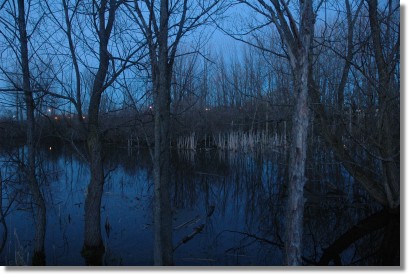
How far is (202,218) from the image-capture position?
672 centimetres

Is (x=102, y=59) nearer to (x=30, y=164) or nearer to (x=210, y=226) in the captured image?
(x=30, y=164)

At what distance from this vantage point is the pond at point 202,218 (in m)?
5.02

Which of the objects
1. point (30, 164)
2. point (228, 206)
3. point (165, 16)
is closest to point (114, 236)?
point (30, 164)

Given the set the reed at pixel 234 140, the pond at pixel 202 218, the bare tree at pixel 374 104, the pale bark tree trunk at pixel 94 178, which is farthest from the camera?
the reed at pixel 234 140

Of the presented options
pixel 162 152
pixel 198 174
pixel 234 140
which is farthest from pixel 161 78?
pixel 234 140

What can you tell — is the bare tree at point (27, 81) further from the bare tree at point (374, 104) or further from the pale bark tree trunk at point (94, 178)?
the bare tree at point (374, 104)

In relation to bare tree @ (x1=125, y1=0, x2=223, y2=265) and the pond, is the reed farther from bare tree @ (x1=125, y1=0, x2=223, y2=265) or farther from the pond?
bare tree @ (x1=125, y1=0, x2=223, y2=265)

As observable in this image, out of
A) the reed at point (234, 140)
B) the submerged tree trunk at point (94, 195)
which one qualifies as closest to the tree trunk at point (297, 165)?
the submerged tree trunk at point (94, 195)

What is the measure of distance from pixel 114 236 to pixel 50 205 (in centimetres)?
235

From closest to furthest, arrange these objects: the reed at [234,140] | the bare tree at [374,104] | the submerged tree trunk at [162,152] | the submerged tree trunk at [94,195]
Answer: the submerged tree trunk at [162,152], the submerged tree trunk at [94,195], the bare tree at [374,104], the reed at [234,140]

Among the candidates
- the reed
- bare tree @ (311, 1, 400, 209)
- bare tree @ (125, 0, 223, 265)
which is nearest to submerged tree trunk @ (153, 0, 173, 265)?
bare tree @ (125, 0, 223, 265)

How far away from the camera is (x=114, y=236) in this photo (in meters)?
5.70

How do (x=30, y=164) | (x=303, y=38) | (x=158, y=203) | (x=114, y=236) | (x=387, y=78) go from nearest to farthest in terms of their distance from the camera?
(x=303, y=38) → (x=158, y=203) → (x=30, y=164) → (x=387, y=78) → (x=114, y=236)

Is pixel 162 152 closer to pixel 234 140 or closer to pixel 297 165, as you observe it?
pixel 297 165
